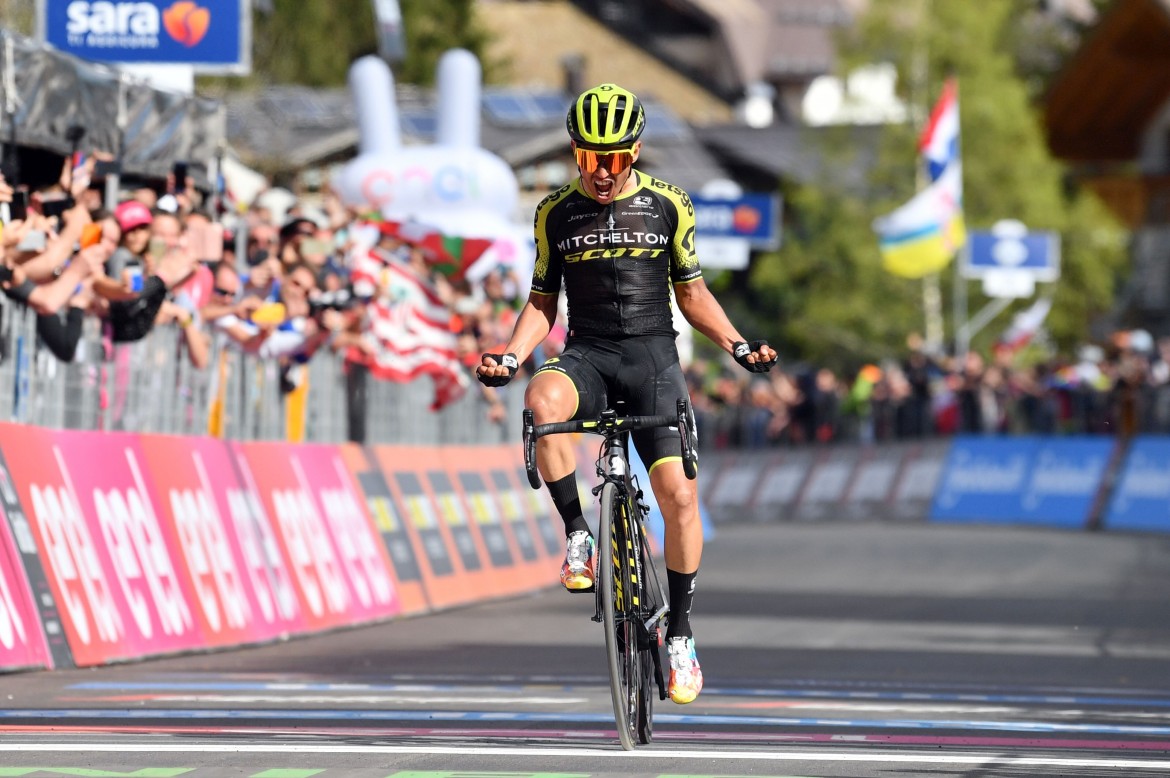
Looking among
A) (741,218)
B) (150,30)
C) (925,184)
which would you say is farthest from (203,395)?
(925,184)

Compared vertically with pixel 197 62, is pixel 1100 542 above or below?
below

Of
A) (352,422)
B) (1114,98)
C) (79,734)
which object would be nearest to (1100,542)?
(352,422)

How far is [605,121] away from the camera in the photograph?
28.6 ft

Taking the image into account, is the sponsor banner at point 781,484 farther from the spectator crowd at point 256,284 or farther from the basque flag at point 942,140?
the basque flag at point 942,140

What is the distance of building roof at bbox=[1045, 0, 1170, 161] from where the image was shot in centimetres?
4934

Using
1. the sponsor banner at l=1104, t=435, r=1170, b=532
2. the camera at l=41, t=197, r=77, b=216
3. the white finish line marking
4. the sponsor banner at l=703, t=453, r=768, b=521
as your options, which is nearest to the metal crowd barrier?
the camera at l=41, t=197, r=77, b=216

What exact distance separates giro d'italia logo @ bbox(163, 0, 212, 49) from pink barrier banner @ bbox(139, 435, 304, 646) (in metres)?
5.02

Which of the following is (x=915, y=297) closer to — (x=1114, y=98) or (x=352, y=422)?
(x=1114, y=98)

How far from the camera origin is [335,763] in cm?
812

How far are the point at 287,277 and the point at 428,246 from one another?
136 inches

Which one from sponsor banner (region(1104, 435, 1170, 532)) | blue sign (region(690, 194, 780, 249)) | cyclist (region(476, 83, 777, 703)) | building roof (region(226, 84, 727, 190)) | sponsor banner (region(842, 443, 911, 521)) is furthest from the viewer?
building roof (region(226, 84, 727, 190))

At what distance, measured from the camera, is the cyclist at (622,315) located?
878 cm

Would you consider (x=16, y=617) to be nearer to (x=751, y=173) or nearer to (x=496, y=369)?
(x=496, y=369)

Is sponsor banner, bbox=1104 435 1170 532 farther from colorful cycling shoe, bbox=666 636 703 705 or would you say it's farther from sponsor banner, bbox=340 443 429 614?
colorful cycling shoe, bbox=666 636 703 705
